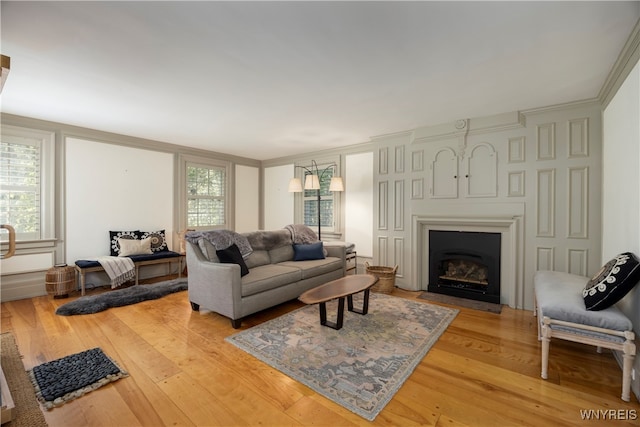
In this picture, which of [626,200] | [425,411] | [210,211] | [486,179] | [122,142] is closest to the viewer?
[425,411]

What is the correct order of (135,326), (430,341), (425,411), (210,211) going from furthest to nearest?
(210,211) < (135,326) < (430,341) < (425,411)

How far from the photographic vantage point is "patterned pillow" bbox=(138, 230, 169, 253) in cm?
486

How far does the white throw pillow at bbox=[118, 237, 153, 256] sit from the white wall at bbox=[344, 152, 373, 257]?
11.4 ft

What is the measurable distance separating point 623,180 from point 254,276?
11.7ft

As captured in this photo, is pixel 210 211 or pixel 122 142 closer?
pixel 122 142

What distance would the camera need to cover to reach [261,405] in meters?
1.82

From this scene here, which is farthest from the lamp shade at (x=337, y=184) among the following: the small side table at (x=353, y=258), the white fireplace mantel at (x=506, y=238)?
the white fireplace mantel at (x=506, y=238)

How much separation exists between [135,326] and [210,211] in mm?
3340

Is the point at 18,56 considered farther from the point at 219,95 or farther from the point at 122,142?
the point at 122,142

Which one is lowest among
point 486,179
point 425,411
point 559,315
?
point 425,411

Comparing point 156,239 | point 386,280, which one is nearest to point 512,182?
point 386,280

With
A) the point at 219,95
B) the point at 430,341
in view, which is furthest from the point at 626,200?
the point at 219,95

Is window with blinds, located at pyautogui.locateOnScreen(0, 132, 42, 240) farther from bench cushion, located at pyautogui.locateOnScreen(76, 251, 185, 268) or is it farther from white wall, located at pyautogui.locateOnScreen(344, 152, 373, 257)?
white wall, located at pyautogui.locateOnScreen(344, 152, 373, 257)
